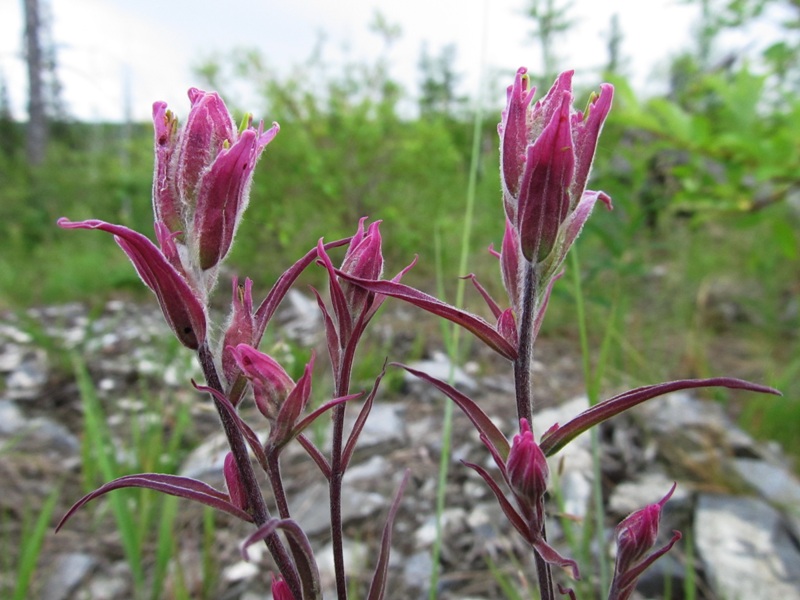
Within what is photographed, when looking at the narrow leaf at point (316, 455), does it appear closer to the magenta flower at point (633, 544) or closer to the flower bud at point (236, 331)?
the flower bud at point (236, 331)

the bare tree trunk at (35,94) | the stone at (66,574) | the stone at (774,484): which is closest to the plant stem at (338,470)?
the stone at (66,574)

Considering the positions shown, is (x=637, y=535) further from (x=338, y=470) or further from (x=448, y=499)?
(x=448, y=499)

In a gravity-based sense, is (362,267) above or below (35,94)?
below

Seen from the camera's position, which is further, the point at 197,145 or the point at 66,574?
the point at 66,574

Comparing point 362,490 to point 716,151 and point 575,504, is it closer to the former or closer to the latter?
point 575,504

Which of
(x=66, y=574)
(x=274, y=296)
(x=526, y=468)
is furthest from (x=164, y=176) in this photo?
(x=66, y=574)

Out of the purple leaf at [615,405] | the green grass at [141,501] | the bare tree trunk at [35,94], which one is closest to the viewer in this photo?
the purple leaf at [615,405]

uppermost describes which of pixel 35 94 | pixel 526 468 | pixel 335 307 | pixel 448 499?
pixel 35 94

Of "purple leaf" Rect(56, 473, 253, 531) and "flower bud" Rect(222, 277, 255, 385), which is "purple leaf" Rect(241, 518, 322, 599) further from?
"flower bud" Rect(222, 277, 255, 385)

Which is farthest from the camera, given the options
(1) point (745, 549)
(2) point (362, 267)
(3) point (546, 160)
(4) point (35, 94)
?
(4) point (35, 94)

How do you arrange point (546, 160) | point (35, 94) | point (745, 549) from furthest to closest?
point (35, 94)
point (745, 549)
point (546, 160)
